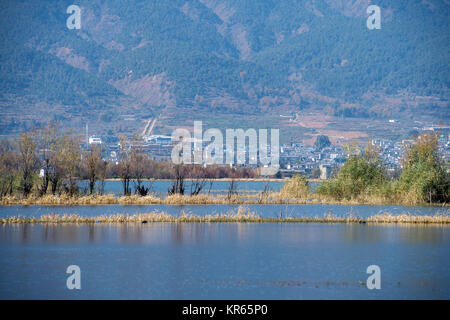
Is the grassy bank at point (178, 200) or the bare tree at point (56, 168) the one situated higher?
the bare tree at point (56, 168)

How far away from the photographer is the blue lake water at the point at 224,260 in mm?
19031

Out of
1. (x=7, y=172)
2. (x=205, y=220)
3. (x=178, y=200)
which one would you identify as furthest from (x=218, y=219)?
(x=7, y=172)

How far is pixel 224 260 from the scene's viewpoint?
24000 mm

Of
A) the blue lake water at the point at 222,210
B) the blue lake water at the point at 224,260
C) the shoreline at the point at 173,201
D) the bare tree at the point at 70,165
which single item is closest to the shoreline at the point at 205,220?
the blue lake water at the point at 224,260

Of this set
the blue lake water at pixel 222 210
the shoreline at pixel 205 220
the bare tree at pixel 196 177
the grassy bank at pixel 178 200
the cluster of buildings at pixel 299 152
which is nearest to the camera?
the shoreline at pixel 205 220

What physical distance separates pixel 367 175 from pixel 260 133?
97234 millimetres

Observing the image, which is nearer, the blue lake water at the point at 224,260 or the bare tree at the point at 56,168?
the blue lake water at the point at 224,260

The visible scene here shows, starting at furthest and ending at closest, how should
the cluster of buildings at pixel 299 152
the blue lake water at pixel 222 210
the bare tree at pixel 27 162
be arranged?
the cluster of buildings at pixel 299 152
the bare tree at pixel 27 162
the blue lake water at pixel 222 210

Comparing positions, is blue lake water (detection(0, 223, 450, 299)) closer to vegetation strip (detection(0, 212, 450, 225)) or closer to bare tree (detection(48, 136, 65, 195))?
vegetation strip (detection(0, 212, 450, 225))

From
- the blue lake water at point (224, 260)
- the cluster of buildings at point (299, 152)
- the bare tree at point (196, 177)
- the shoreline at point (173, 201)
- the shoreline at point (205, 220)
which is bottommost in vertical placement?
the blue lake water at point (224, 260)

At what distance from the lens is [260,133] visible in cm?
14400

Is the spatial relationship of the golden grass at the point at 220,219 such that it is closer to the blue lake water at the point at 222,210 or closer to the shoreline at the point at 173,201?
the blue lake water at the point at 222,210

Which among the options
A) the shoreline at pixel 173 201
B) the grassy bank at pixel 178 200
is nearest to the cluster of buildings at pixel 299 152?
the grassy bank at pixel 178 200
